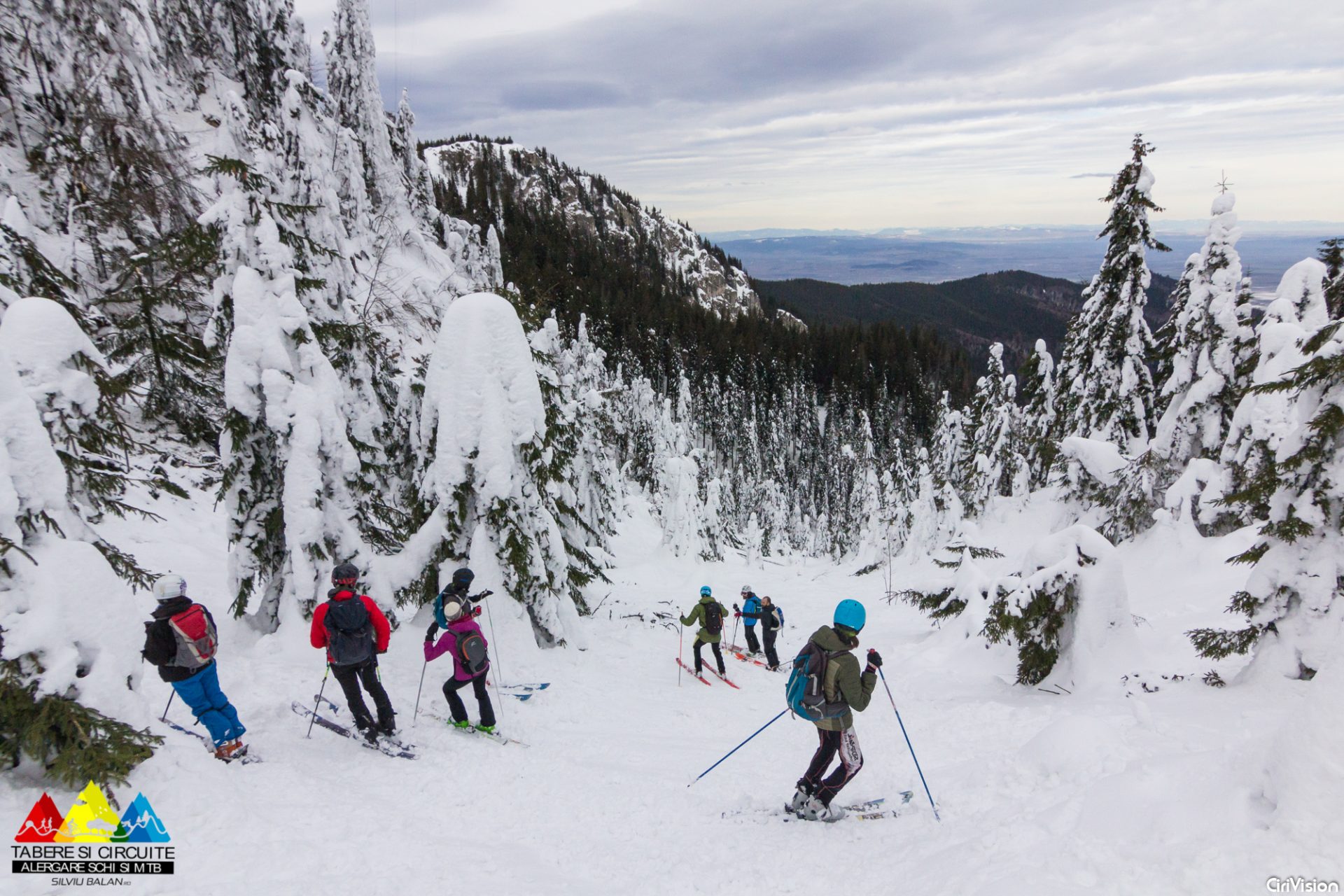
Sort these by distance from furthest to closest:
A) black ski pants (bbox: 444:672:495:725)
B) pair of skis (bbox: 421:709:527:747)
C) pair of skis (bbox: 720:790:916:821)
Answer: pair of skis (bbox: 421:709:527:747)
black ski pants (bbox: 444:672:495:725)
pair of skis (bbox: 720:790:916:821)

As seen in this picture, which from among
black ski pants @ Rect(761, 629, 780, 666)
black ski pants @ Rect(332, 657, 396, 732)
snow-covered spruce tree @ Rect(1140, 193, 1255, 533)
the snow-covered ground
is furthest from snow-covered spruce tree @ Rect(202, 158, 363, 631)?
snow-covered spruce tree @ Rect(1140, 193, 1255, 533)

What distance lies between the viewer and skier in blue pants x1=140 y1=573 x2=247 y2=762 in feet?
17.4

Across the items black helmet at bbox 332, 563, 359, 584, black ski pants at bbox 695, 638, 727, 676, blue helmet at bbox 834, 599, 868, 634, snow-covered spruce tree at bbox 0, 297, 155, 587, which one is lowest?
black ski pants at bbox 695, 638, 727, 676

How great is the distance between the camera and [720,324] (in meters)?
92.8

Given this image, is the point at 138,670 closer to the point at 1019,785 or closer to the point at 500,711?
the point at 500,711

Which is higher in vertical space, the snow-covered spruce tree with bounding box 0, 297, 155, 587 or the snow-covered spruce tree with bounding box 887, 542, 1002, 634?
the snow-covered spruce tree with bounding box 0, 297, 155, 587

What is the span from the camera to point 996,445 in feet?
98.9

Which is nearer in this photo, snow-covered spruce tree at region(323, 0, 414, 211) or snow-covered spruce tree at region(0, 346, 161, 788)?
snow-covered spruce tree at region(0, 346, 161, 788)

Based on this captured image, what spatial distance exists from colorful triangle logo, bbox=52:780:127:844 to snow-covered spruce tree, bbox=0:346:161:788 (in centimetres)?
11

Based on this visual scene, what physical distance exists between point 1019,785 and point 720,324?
296 feet

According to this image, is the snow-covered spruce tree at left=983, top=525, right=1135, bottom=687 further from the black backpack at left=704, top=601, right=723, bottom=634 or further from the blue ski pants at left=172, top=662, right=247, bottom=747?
the blue ski pants at left=172, top=662, right=247, bottom=747

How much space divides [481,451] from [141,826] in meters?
6.21

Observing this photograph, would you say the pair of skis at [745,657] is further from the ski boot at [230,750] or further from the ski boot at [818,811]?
the ski boot at [230,750]

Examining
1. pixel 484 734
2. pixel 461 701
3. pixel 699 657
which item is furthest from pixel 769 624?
pixel 461 701
